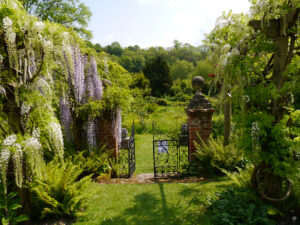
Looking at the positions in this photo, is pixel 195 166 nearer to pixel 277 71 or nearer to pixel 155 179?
pixel 155 179

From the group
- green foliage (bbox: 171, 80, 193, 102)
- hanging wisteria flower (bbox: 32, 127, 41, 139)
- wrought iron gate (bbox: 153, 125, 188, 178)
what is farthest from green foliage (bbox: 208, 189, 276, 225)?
green foliage (bbox: 171, 80, 193, 102)

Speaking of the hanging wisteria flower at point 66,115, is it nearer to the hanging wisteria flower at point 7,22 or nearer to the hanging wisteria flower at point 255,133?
the hanging wisteria flower at point 7,22

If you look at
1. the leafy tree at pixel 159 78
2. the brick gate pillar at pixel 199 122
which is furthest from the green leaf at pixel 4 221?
the leafy tree at pixel 159 78

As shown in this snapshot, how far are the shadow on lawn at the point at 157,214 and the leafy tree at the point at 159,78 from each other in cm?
2860

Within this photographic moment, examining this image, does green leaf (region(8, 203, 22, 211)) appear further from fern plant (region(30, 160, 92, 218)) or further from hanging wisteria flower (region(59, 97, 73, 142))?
hanging wisteria flower (region(59, 97, 73, 142))

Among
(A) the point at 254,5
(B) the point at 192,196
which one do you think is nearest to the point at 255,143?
(B) the point at 192,196

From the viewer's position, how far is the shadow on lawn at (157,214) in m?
3.39

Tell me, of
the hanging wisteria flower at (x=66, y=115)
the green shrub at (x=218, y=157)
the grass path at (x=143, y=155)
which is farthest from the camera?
the grass path at (x=143, y=155)

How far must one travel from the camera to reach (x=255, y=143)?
9.78ft

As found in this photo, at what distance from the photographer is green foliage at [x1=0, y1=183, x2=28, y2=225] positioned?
288 centimetres

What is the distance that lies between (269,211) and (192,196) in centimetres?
149

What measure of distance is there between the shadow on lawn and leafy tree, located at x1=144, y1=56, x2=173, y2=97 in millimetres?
28604

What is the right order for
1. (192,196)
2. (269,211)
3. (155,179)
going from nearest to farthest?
(269,211) → (192,196) → (155,179)

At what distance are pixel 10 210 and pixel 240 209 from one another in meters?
3.58
